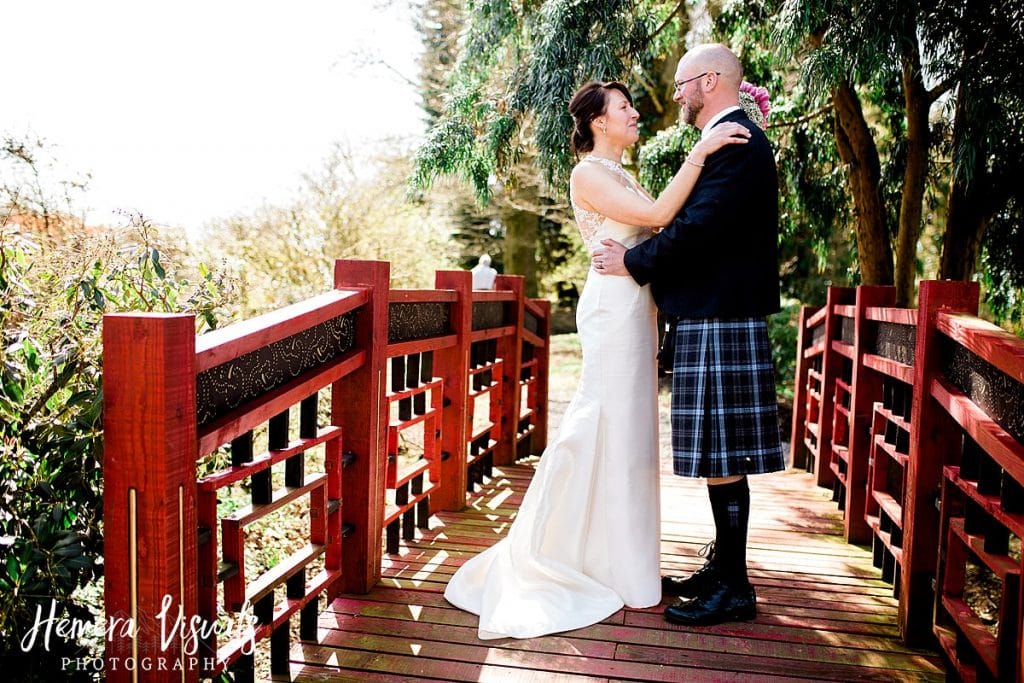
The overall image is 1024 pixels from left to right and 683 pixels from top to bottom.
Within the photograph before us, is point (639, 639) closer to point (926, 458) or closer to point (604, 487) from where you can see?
point (604, 487)

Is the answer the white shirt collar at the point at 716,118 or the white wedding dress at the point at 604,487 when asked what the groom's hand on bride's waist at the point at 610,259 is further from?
the white shirt collar at the point at 716,118

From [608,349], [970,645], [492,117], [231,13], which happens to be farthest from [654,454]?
[231,13]

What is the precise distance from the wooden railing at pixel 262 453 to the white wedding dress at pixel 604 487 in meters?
0.53

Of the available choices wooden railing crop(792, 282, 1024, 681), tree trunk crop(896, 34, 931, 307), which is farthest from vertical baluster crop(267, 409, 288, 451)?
tree trunk crop(896, 34, 931, 307)

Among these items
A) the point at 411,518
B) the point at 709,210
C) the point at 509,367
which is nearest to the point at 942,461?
the point at 709,210

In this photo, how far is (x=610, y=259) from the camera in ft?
9.23

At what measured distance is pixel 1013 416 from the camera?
6.19 feet

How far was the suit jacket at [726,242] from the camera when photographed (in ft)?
8.39

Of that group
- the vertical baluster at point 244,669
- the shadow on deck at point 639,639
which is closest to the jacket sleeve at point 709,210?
the shadow on deck at point 639,639

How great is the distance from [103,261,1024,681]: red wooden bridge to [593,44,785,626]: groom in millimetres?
365

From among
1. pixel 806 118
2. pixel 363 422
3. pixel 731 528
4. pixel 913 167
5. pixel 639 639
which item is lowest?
pixel 639 639

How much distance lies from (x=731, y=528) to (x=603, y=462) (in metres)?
0.45

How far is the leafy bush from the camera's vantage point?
7.25ft

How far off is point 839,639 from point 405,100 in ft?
48.4
